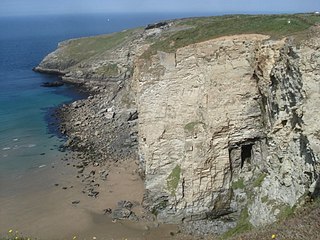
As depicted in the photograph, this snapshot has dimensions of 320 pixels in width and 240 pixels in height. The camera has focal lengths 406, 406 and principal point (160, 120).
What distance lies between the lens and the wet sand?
25875 millimetres

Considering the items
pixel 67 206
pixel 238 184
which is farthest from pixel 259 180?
pixel 67 206

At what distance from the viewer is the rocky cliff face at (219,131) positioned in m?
22.0

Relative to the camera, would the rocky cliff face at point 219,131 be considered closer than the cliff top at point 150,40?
Yes

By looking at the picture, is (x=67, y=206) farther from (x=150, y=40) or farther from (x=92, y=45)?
(x=92, y=45)

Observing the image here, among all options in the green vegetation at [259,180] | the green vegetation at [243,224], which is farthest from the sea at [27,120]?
the green vegetation at [259,180]

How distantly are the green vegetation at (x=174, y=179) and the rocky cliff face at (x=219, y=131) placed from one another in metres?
0.06

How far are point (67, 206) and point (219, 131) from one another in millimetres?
12739

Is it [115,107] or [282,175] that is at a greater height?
[282,175]

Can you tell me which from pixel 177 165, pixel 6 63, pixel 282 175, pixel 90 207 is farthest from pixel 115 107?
pixel 6 63

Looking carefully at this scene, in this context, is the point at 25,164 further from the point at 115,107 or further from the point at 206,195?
the point at 206,195

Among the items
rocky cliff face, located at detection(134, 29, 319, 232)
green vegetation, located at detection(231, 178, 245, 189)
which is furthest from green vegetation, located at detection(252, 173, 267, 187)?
green vegetation, located at detection(231, 178, 245, 189)

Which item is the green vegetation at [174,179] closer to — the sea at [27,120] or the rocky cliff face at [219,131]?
the rocky cliff face at [219,131]

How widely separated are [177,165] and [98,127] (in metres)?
20.9

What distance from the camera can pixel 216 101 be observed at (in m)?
24.5
